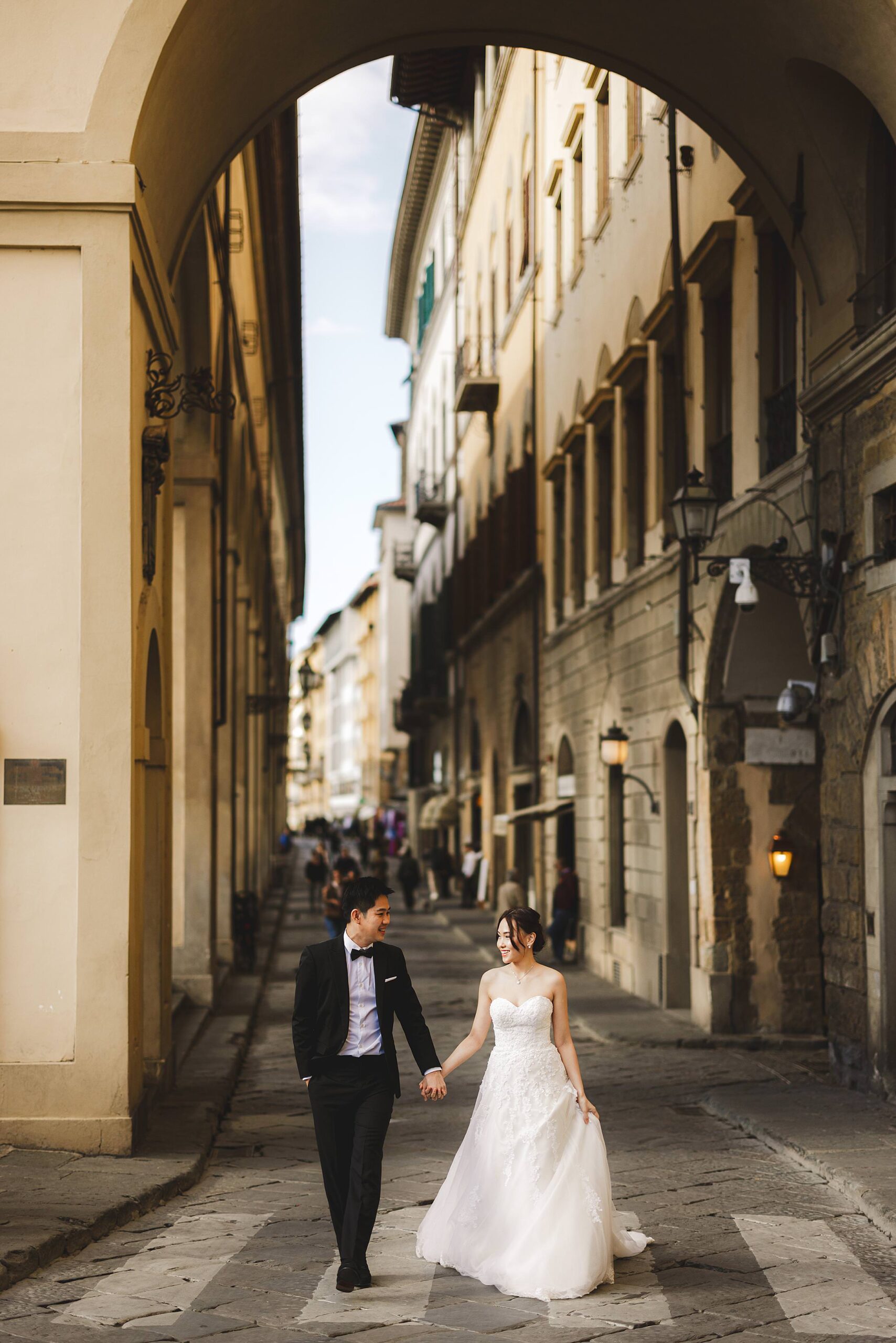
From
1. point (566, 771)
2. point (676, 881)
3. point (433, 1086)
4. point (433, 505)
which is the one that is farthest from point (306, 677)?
point (433, 1086)

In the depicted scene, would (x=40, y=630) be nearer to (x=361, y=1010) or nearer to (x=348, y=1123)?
(x=361, y=1010)

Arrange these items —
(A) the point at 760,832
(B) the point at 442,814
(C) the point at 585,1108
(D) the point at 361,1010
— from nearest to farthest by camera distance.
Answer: (D) the point at 361,1010 → (C) the point at 585,1108 → (A) the point at 760,832 → (B) the point at 442,814

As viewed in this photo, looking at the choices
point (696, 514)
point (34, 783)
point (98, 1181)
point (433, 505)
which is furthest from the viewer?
point (433, 505)

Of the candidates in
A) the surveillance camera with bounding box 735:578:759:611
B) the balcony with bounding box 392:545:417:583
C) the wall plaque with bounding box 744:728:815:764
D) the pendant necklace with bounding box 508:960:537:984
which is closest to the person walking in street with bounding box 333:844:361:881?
the wall plaque with bounding box 744:728:815:764

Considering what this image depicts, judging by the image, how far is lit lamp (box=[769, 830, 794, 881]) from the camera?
16.5m

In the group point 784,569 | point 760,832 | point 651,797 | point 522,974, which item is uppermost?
point 784,569

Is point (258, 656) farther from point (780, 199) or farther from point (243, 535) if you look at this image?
point (780, 199)

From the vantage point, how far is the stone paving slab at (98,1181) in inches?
291

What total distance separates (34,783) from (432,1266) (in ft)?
12.3

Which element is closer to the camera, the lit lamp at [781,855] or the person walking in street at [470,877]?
the lit lamp at [781,855]

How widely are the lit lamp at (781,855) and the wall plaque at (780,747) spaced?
0.71 metres

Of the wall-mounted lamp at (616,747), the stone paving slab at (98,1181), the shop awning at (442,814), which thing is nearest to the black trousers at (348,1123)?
the stone paving slab at (98,1181)

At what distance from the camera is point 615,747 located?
2059 centimetres

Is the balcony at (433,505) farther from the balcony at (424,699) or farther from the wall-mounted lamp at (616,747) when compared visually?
the wall-mounted lamp at (616,747)
